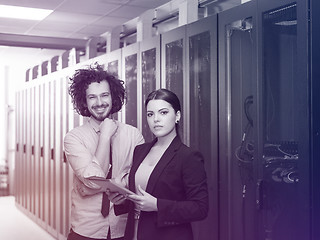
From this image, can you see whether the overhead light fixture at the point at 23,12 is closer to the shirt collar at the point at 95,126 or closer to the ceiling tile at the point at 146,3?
the ceiling tile at the point at 146,3

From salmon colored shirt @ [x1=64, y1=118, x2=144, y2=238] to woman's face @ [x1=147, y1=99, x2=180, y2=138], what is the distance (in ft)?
1.15

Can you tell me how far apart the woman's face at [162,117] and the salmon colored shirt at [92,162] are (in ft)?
1.15

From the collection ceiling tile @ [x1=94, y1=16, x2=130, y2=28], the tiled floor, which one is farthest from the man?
ceiling tile @ [x1=94, y1=16, x2=130, y2=28]

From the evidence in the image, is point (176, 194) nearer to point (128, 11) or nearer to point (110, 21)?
point (128, 11)

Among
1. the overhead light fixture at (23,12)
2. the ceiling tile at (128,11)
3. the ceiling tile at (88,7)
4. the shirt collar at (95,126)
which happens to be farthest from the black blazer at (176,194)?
the overhead light fixture at (23,12)

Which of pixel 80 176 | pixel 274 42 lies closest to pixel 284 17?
pixel 274 42

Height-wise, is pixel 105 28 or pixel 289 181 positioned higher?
pixel 105 28

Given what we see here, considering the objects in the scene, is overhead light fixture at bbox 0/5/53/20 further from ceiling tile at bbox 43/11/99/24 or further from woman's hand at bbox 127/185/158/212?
woman's hand at bbox 127/185/158/212

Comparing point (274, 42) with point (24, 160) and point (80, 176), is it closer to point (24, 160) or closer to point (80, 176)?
point (80, 176)

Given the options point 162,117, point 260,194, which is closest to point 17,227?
point 260,194

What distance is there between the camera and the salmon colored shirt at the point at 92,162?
2.11 m

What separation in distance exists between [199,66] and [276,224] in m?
1.05

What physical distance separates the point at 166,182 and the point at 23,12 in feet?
14.6

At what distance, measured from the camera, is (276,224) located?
85.9 inches
